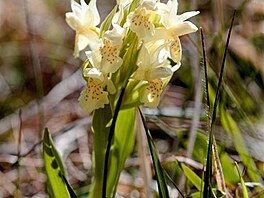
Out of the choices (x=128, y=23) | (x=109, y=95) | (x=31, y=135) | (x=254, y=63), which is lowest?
(x=31, y=135)

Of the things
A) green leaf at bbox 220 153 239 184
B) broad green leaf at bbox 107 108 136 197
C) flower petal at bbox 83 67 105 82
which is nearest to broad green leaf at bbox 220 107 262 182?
green leaf at bbox 220 153 239 184

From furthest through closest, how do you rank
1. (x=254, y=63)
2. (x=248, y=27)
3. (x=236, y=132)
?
(x=248, y=27) < (x=254, y=63) < (x=236, y=132)

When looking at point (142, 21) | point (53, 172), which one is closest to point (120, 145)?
point (53, 172)

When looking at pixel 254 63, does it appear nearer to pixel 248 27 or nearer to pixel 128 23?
pixel 248 27

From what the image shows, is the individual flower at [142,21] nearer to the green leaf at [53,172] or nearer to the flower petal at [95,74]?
the flower petal at [95,74]

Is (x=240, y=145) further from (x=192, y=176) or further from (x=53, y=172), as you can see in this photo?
(x=53, y=172)

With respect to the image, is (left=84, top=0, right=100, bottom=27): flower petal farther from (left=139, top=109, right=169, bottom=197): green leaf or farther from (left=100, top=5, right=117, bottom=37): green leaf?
(left=139, top=109, right=169, bottom=197): green leaf

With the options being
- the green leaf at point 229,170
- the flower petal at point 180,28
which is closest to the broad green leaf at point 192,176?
the green leaf at point 229,170

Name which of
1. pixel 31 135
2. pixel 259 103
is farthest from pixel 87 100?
pixel 31 135
